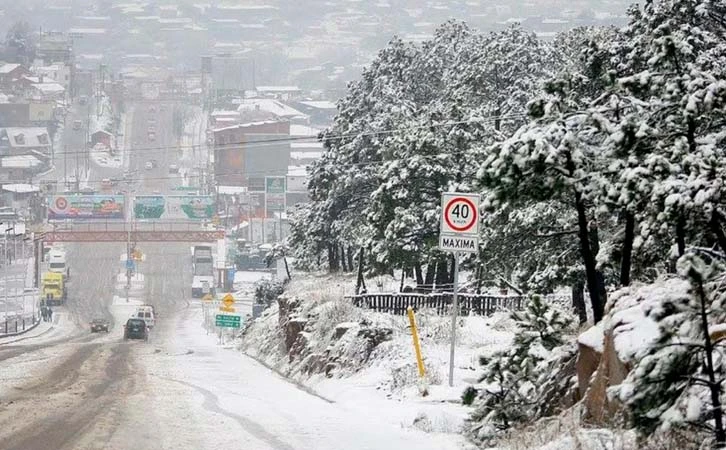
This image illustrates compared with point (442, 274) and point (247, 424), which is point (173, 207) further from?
point (247, 424)

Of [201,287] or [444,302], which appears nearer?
[444,302]

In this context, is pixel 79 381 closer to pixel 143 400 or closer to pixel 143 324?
pixel 143 400

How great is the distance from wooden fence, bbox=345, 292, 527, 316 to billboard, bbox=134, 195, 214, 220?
128 metres

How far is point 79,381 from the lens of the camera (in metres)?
20.6

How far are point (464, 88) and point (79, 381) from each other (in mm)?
38120

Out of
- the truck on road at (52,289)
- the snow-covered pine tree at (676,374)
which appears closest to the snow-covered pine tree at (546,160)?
the snow-covered pine tree at (676,374)

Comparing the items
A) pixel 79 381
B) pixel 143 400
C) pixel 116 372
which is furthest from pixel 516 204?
pixel 116 372

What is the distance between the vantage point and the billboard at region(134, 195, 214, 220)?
520 ft

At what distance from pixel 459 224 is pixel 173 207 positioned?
147m

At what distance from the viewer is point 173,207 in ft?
530

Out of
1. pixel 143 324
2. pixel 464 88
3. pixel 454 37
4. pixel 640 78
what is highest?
pixel 454 37

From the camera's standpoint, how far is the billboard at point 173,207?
158500mm

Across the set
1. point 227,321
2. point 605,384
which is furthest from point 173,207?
point 605,384

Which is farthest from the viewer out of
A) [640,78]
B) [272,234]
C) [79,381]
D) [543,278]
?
[272,234]
